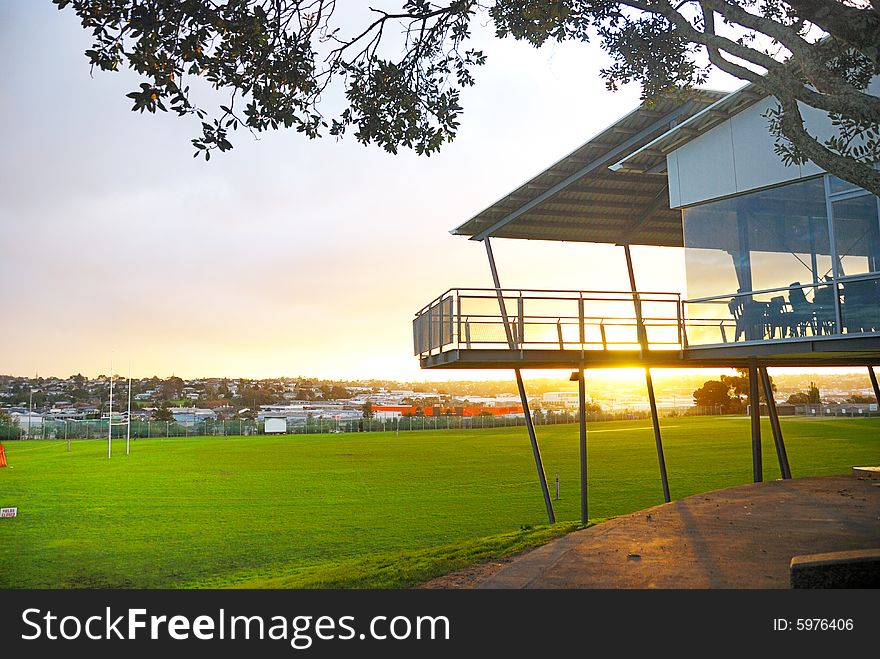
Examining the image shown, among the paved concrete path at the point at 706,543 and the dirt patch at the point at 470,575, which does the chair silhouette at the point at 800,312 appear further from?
the dirt patch at the point at 470,575

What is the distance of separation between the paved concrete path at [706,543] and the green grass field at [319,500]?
1.19 metres

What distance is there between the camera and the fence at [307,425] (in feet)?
239

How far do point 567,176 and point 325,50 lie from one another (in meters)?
7.94

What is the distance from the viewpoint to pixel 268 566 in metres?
17.5

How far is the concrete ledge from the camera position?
5.00 m

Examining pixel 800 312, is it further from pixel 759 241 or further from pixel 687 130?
pixel 687 130

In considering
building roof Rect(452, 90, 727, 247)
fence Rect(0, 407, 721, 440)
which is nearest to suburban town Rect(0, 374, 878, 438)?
fence Rect(0, 407, 721, 440)

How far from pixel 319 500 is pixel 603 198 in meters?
19.6

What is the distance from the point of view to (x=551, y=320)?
1541cm

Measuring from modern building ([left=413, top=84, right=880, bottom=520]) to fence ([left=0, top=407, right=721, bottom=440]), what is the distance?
2615 inches

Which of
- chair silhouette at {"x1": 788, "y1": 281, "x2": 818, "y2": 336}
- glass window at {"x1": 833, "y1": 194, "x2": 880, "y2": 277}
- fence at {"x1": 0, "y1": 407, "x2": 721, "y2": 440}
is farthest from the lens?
fence at {"x1": 0, "y1": 407, "x2": 721, "y2": 440}

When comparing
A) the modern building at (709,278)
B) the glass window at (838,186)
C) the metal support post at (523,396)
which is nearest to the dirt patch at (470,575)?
the modern building at (709,278)

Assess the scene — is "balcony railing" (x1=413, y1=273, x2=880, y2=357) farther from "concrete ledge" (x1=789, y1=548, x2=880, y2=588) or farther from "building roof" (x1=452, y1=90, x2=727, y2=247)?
"concrete ledge" (x1=789, y1=548, x2=880, y2=588)

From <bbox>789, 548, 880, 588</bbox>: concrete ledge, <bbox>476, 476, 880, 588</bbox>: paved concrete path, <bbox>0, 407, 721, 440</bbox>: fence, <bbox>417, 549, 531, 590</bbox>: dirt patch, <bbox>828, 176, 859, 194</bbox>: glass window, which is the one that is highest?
<bbox>828, 176, 859, 194</bbox>: glass window
